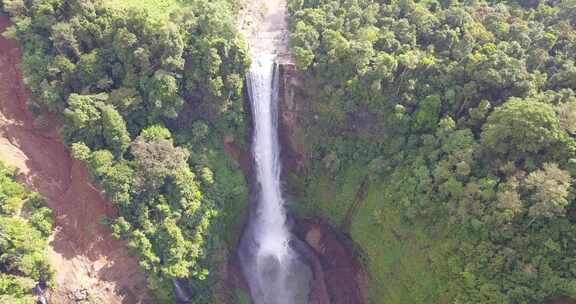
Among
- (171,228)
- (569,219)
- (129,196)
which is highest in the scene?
(569,219)

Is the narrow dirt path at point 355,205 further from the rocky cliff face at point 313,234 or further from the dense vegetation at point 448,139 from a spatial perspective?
the rocky cliff face at point 313,234

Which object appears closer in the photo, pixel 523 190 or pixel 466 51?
pixel 523 190

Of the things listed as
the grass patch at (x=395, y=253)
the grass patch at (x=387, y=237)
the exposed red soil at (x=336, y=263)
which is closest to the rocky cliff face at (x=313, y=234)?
the exposed red soil at (x=336, y=263)

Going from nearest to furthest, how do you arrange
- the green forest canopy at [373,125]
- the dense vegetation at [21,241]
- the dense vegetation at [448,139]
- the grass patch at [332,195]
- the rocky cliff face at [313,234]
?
the dense vegetation at [21,241] < the dense vegetation at [448,139] < the green forest canopy at [373,125] < the rocky cliff face at [313,234] < the grass patch at [332,195]

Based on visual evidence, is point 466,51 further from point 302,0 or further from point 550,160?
point 302,0

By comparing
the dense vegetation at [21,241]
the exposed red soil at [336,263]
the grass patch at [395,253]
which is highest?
the dense vegetation at [21,241]

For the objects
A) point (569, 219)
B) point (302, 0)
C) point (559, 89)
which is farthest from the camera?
point (302, 0)

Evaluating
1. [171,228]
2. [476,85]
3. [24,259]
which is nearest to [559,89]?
[476,85]
